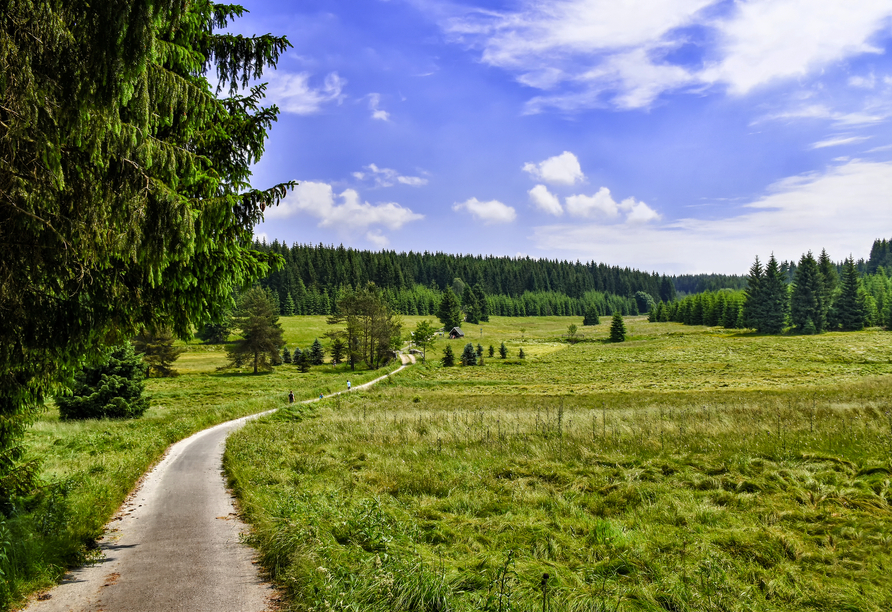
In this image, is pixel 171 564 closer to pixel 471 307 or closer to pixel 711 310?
pixel 711 310

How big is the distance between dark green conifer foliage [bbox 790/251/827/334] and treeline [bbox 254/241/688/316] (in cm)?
8967

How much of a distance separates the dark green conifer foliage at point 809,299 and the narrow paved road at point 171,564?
102 metres

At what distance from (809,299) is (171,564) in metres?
104

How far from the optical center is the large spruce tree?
4.27m

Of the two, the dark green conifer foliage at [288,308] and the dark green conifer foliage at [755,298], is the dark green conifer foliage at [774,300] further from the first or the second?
the dark green conifer foliage at [288,308]

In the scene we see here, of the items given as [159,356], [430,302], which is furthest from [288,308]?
[159,356]

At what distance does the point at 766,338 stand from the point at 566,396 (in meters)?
63.8

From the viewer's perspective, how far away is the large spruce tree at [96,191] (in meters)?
4.27

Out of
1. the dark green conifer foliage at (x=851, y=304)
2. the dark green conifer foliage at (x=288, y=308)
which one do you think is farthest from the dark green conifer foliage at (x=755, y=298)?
the dark green conifer foliage at (x=288, y=308)

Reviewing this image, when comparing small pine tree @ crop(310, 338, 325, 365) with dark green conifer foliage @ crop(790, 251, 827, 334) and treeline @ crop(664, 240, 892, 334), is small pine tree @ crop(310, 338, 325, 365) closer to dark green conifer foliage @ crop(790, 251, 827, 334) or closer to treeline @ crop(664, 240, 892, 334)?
treeline @ crop(664, 240, 892, 334)

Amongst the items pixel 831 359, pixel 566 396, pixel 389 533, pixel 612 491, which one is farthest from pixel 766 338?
pixel 389 533

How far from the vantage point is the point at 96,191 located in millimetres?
4891

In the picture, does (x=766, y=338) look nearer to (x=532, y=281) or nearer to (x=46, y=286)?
(x=46, y=286)

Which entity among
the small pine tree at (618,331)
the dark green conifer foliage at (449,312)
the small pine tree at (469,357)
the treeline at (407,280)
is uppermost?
the treeline at (407,280)
